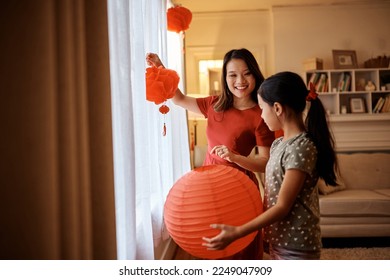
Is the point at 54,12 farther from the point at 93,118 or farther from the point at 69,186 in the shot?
the point at 69,186

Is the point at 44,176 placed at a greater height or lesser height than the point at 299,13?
lesser

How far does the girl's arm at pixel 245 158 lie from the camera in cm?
101

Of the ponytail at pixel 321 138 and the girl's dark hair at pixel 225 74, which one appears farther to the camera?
the girl's dark hair at pixel 225 74

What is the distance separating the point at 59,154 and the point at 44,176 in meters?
0.06

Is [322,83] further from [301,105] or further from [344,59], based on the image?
[301,105]

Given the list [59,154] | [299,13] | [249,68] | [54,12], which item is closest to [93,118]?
[59,154]

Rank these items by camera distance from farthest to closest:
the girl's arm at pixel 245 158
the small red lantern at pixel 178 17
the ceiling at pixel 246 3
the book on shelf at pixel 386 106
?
the ceiling at pixel 246 3
the book on shelf at pixel 386 106
the small red lantern at pixel 178 17
the girl's arm at pixel 245 158

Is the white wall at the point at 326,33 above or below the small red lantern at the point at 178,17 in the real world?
above

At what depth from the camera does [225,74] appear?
124 centimetres

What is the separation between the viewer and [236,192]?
2.58ft

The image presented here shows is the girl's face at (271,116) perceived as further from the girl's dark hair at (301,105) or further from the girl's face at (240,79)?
the girl's face at (240,79)

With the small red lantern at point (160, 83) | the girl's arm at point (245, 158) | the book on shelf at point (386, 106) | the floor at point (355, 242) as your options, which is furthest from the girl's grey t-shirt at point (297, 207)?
the book on shelf at point (386, 106)

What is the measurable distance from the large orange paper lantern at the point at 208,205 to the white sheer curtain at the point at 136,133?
315mm

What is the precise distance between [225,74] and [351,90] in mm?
3025
